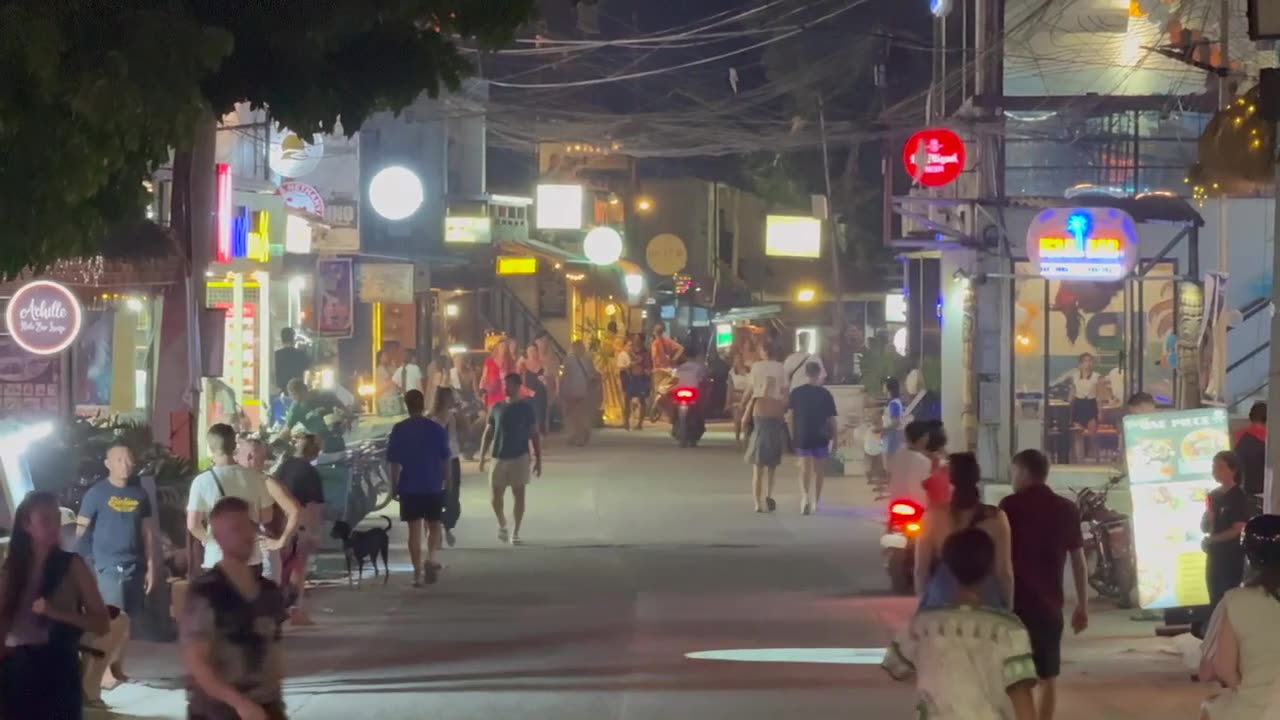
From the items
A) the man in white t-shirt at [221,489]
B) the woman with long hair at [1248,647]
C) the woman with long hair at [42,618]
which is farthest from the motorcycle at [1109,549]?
the woman with long hair at [42,618]

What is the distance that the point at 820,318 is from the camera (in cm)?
5784

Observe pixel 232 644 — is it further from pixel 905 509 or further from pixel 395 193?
pixel 395 193

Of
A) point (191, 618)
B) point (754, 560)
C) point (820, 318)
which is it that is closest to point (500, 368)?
point (754, 560)

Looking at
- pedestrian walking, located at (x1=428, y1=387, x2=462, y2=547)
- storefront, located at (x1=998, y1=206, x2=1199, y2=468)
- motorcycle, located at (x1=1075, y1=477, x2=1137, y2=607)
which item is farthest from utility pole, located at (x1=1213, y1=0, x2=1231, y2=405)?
pedestrian walking, located at (x1=428, y1=387, x2=462, y2=547)

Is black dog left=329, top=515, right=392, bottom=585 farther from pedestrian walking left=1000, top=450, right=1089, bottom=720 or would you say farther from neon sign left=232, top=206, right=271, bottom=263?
pedestrian walking left=1000, top=450, right=1089, bottom=720

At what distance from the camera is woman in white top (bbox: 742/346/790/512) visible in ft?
72.6

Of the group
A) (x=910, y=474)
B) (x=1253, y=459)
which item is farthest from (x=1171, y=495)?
(x=910, y=474)

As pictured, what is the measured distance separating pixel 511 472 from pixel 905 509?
208 inches

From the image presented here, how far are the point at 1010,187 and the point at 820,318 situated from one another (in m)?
30.4

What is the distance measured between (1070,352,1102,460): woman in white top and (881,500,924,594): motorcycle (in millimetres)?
11048

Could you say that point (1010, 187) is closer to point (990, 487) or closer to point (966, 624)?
point (990, 487)

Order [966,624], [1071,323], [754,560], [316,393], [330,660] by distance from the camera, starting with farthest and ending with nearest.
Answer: [1071,323] → [316,393] → [754,560] → [330,660] → [966,624]

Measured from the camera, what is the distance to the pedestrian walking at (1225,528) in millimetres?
11609

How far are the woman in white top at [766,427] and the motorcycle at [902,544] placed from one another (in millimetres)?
5850
